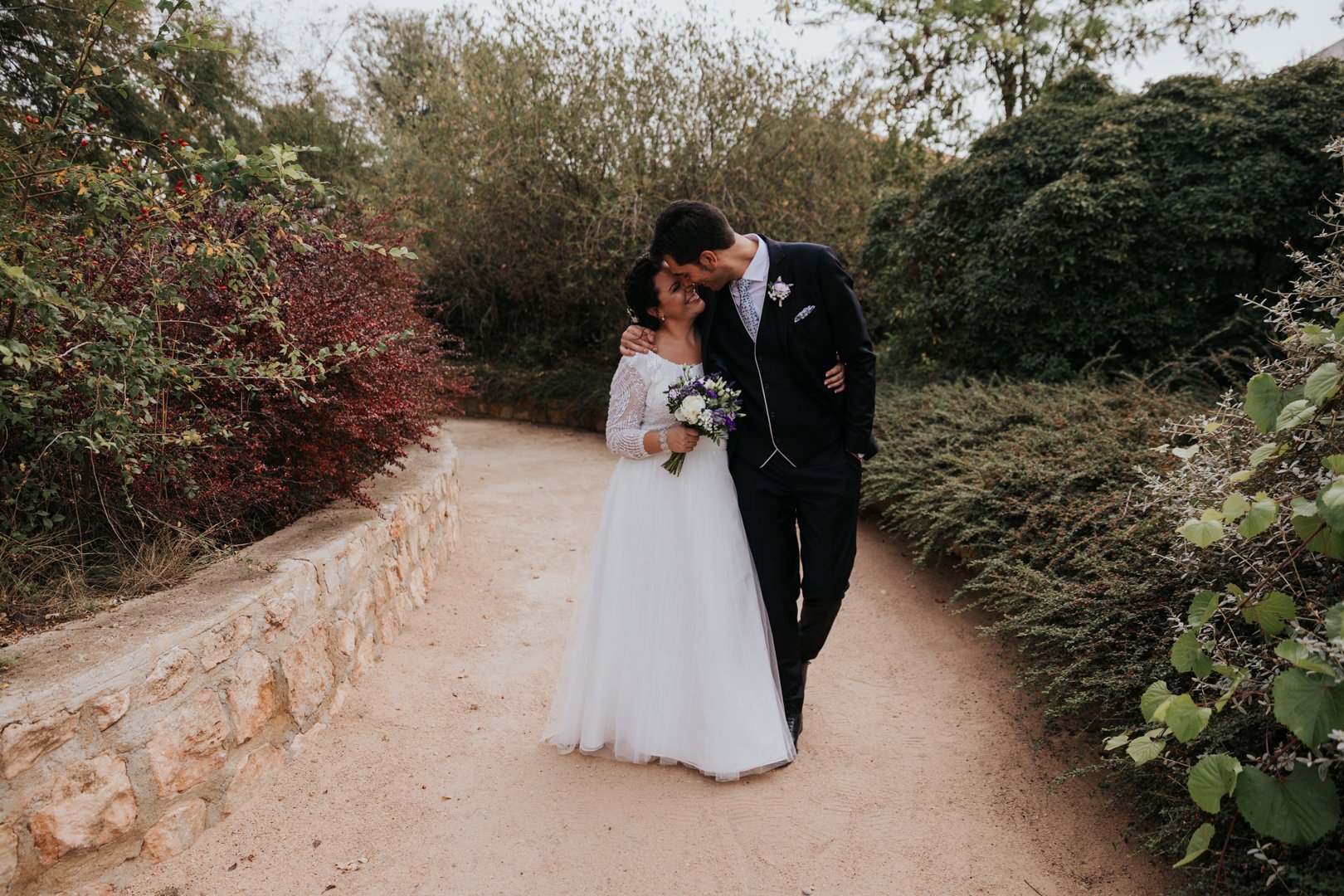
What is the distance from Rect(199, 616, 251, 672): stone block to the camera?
9.04ft

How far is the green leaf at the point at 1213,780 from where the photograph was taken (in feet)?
6.31

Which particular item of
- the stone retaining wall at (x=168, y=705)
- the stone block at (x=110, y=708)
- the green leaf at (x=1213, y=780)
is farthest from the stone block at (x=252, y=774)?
the green leaf at (x=1213, y=780)

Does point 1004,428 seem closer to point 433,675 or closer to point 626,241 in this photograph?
point 433,675

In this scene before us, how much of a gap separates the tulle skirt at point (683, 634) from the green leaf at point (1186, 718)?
1434 mm

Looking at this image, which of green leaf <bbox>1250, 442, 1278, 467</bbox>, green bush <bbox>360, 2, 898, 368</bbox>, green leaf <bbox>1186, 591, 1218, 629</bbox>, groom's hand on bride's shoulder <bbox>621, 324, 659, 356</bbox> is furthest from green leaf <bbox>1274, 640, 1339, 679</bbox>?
green bush <bbox>360, 2, 898, 368</bbox>

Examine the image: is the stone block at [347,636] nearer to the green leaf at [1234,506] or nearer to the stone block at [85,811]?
the stone block at [85,811]

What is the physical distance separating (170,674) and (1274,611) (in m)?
3.14

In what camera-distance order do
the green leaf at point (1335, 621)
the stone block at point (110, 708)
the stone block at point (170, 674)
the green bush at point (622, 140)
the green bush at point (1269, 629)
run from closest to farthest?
the green leaf at point (1335, 621) → the green bush at point (1269, 629) → the stone block at point (110, 708) → the stone block at point (170, 674) → the green bush at point (622, 140)

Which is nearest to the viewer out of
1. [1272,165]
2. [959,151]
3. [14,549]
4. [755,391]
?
[14,549]

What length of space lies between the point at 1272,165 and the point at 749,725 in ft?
19.9

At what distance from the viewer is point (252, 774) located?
2963 millimetres

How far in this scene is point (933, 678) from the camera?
4031mm

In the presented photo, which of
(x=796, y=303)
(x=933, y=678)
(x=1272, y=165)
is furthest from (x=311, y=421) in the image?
(x=1272, y=165)

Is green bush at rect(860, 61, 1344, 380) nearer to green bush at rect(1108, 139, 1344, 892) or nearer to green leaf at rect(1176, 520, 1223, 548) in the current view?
green bush at rect(1108, 139, 1344, 892)
